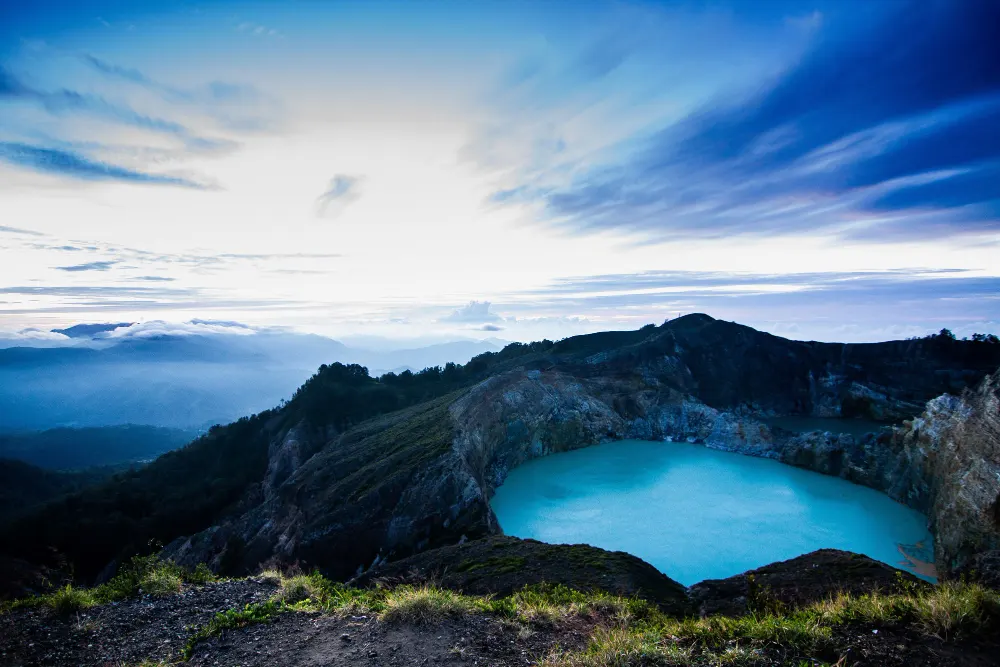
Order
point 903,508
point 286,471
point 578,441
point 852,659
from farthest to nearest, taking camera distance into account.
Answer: point 578,441 < point 286,471 < point 903,508 < point 852,659

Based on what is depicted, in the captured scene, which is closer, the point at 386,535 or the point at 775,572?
the point at 775,572

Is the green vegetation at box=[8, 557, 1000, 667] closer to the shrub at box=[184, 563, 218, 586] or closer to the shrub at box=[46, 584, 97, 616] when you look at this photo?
the shrub at box=[46, 584, 97, 616]

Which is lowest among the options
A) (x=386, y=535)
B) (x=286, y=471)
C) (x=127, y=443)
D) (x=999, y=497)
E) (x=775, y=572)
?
(x=127, y=443)

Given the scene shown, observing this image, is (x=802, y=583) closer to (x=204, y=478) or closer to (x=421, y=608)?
(x=421, y=608)

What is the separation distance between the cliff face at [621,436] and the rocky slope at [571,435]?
0.46 ft

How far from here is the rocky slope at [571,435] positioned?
82.4 feet

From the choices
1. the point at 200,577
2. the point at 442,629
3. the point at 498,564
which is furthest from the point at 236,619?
the point at 498,564

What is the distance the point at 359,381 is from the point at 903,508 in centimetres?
5653

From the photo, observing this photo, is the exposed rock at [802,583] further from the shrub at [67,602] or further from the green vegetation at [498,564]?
the shrub at [67,602]

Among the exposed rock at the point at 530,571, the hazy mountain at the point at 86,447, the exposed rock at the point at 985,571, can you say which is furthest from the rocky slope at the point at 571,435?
the hazy mountain at the point at 86,447

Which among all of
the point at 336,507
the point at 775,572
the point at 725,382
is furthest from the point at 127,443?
the point at 775,572

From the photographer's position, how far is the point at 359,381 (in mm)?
62438

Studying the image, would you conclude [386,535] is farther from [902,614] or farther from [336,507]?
[902,614]

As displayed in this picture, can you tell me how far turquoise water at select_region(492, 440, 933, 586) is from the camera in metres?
25.4
